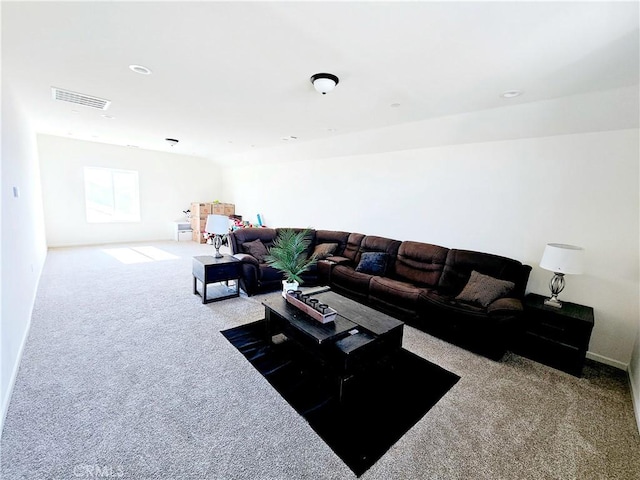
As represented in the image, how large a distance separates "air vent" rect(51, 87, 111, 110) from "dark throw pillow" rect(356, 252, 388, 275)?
399 cm

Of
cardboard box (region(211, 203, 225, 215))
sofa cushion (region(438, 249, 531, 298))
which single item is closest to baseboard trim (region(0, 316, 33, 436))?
sofa cushion (region(438, 249, 531, 298))

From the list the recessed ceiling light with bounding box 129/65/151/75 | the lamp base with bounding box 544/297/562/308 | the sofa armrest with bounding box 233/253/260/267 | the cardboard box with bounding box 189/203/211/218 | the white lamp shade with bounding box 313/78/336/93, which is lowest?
the sofa armrest with bounding box 233/253/260/267

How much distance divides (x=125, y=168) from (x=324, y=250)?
6.29m

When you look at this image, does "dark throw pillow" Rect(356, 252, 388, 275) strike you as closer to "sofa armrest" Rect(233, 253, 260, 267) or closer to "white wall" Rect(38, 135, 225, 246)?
"sofa armrest" Rect(233, 253, 260, 267)

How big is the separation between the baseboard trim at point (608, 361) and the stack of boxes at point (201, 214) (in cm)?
811

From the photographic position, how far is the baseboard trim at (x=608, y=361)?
8.98 feet

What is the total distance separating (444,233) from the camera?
4035 millimetres

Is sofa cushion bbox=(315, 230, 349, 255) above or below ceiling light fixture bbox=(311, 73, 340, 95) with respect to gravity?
below

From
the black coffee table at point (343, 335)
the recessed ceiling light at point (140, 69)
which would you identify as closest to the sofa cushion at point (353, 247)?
the black coffee table at point (343, 335)

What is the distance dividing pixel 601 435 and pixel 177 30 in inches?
159

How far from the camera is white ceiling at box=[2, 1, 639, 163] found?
160cm

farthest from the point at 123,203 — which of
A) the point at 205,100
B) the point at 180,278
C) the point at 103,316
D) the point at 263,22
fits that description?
the point at 263,22

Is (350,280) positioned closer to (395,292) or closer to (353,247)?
(395,292)

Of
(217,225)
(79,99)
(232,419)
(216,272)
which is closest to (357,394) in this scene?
(232,419)
